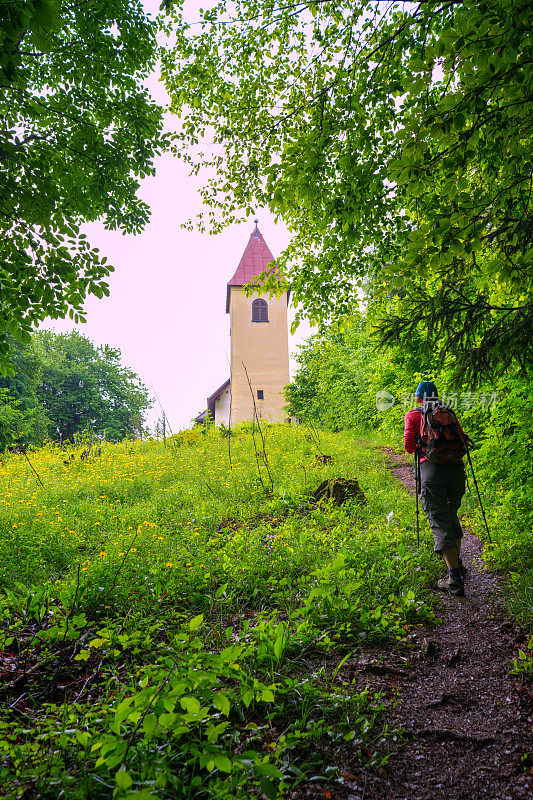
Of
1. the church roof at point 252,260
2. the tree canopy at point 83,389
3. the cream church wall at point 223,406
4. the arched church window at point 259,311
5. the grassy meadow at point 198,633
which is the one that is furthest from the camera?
the tree canopy at point 83,389

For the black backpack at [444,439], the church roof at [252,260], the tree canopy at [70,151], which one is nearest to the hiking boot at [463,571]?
the black backpack at [444,439]

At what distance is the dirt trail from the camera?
6.46ft

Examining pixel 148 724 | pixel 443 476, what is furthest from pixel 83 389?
pixel 148 724

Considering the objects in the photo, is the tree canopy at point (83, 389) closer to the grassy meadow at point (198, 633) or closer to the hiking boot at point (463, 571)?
the grassy meadow at point (198, 633)

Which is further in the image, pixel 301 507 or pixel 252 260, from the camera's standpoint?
pixel 252 260

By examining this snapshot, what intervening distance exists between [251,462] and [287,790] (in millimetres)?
8533

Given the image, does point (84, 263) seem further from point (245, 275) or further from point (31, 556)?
point (245, 275)

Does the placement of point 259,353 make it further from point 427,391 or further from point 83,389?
point 427,391

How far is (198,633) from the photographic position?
3289 millimetres

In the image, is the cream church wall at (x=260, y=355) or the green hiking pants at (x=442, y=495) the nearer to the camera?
the green hiking pants at (x=442, y=495)

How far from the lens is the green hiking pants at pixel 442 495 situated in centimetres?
437

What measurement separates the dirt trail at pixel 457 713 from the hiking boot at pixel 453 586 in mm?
→ 216

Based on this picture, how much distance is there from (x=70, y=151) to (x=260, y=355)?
88.2 ft

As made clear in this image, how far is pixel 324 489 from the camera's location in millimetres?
7242
